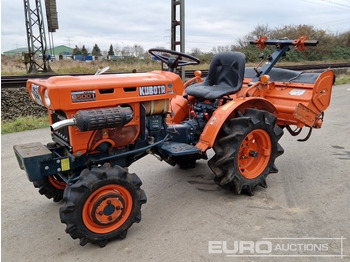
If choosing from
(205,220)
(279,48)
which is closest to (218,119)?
(205,220)

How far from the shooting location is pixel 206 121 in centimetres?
393

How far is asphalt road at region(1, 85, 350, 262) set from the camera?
262cm

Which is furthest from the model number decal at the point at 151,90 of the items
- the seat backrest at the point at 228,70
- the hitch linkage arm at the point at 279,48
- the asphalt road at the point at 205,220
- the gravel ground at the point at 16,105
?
the gravel ground at the point at 16,105

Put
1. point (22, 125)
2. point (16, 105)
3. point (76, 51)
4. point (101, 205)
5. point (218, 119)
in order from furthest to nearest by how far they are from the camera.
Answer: point (76, 51) < point (16, 105) < point (22, 125) < point (218, 119) < point (101, 205)

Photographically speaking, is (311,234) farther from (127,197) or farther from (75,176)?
(75,176)

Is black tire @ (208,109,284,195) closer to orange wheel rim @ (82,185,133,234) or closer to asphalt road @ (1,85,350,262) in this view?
asphalt road @ (1,85,350,262)

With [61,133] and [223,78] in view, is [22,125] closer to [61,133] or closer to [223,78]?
[61,133]

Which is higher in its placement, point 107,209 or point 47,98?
point 47,98

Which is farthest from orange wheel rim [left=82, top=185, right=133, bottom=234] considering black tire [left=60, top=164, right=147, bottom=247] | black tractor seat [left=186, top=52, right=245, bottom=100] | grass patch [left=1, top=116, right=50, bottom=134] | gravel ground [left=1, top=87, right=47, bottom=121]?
gravel ground [left=1, top=87, right=47, bottom=121]

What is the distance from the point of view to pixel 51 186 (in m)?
3.34

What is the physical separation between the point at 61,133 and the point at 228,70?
2.12 meters

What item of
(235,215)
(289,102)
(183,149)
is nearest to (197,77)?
(289,102)

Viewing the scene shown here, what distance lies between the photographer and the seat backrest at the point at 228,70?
3873mm

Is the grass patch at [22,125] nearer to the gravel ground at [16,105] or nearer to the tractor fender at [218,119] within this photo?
the gravel ground at [16,105]
